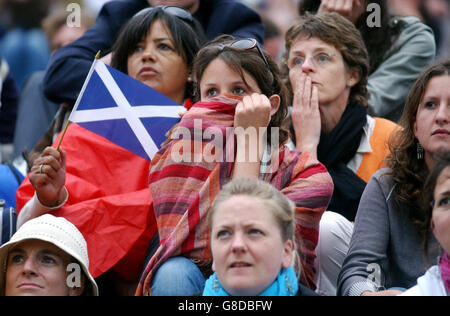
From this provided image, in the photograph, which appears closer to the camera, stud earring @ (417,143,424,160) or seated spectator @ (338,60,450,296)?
seated spectator @ (338,60,450,296)

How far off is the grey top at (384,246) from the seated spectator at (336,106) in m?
0.37

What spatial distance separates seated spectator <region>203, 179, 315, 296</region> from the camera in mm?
3771

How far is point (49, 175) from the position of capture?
15.4ft

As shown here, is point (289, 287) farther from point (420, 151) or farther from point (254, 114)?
point (420, 151)

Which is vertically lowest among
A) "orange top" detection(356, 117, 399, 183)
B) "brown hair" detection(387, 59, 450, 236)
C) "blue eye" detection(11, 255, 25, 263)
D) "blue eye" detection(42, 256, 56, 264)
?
"blue eye" detection(42, 256, 56, 264)

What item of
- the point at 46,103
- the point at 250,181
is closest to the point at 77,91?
the point at 46,103

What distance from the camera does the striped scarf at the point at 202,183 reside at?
4359mm

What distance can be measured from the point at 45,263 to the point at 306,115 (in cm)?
175

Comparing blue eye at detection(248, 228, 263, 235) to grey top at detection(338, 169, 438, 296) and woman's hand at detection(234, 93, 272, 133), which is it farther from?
woman's hand at detection(234, 93, 272, 133)

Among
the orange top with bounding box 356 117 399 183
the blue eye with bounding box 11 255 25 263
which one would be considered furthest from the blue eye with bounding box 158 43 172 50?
the blue eye with bounding box 11 255 25 263

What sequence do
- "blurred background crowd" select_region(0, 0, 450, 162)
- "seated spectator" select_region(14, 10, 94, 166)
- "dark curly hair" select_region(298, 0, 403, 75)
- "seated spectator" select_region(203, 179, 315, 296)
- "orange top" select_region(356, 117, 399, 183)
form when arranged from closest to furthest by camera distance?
"seated spectator" select_region(203, 179, 315, 296) < "orange top" select_region(356, 117, 399, 183) < "dark curly hair" select_region(298, 0, 403, 75) < "seated spectator" select_region(14, 10, 94, 166) < "blurred background crowd" select_region(0, 0, 450, 162)

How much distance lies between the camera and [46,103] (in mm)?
6941

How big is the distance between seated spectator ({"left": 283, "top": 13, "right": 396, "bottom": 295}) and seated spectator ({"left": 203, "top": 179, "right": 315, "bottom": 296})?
3.58 feet

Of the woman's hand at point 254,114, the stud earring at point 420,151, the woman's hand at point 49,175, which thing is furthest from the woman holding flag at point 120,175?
the stud earring at point 420,151
